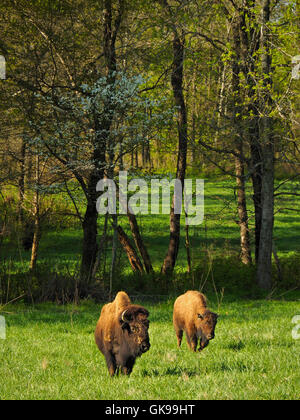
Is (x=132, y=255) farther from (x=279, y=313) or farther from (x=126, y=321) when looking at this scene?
(x=126, y=321)

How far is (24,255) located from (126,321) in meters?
21.5

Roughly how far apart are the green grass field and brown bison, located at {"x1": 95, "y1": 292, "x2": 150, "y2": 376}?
0.53m

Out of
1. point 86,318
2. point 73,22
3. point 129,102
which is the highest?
point 73,22

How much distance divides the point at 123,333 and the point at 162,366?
2.00 m

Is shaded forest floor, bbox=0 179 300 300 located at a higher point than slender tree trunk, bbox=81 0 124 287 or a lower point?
lower

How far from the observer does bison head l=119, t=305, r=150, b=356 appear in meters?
4.40

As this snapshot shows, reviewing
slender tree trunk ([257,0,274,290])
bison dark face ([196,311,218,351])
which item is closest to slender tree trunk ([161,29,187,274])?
slender tree trunk ([257,0,274,290])

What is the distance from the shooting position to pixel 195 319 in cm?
595

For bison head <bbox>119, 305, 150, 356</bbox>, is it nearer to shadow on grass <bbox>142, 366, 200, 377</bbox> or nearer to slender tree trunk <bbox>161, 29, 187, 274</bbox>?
shadow on grass <bbox>142, 366, 200, 377</bbox>

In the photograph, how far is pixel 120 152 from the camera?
1623 cm

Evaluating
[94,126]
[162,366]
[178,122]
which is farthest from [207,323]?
[178,122]

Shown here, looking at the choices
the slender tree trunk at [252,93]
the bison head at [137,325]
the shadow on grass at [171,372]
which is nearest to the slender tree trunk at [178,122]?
the slender tree trunk at [252,93]
